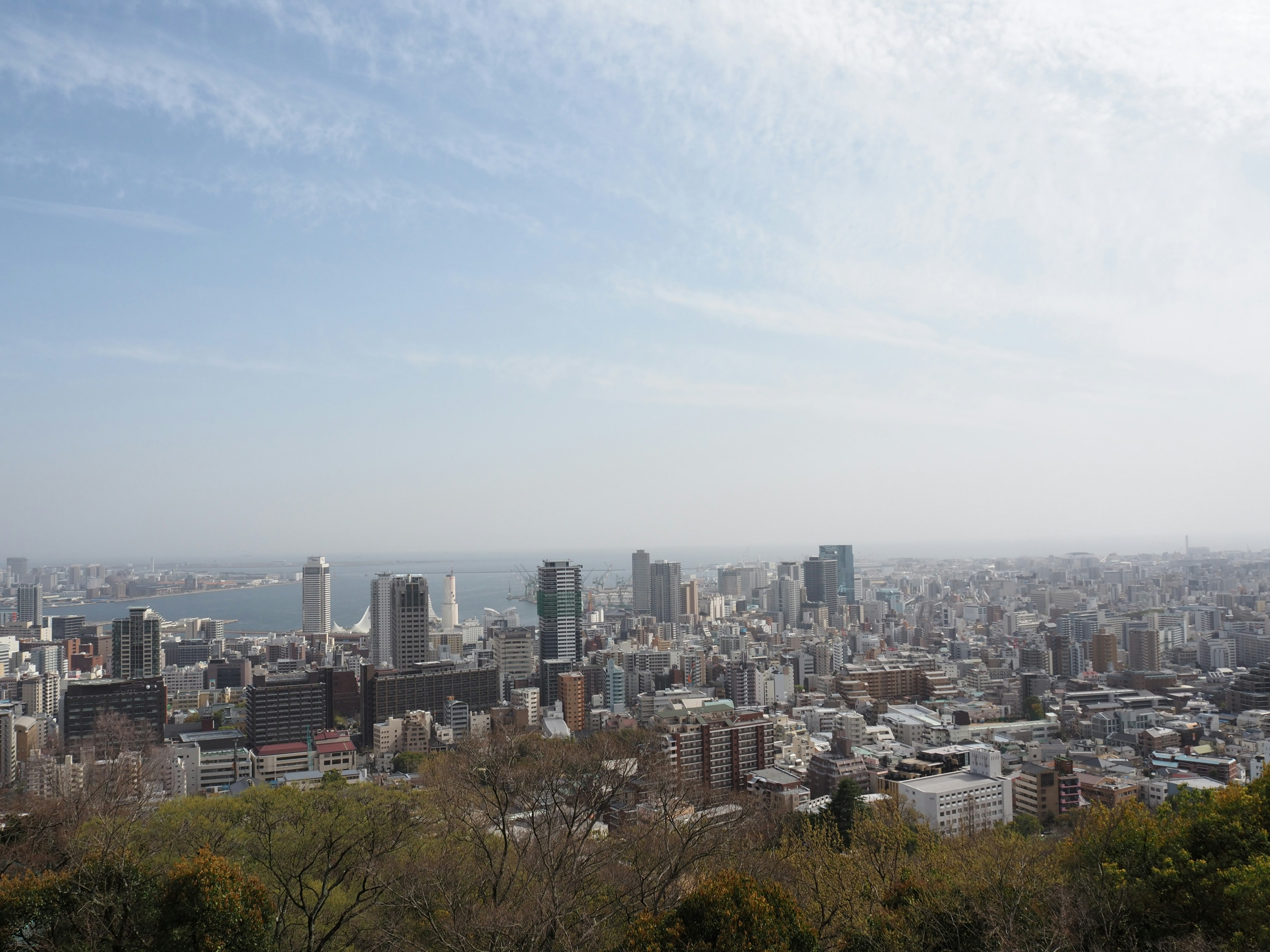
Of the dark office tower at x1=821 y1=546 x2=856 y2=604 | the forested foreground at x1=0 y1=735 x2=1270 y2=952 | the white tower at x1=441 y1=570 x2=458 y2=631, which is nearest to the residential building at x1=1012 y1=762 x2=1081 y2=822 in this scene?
the forested foreground at x1=0 y1=735 x2=1270 y2=952

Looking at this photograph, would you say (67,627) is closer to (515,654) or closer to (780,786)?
(515,654)

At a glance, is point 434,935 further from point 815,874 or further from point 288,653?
point 288,653

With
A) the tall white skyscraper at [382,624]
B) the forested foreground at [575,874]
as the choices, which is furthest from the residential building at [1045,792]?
the tall white skyscraper at [382,624]

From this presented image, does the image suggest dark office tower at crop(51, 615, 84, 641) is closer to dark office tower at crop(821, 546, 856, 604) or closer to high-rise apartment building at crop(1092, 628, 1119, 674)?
high-rise apartment building at crop(1092, 628, 1119, 674)

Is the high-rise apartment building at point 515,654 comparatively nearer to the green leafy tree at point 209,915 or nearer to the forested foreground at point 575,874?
the forested foreground at point 575,874

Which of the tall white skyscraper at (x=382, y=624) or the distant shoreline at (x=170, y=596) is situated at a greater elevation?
the tall white skyscraper at (x=382, y=624)

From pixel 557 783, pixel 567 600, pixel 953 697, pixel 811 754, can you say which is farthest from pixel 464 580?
pixel 557 783

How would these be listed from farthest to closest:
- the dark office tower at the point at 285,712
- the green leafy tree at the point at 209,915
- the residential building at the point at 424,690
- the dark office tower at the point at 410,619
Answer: the dark office tower at the point at 410,619 < the residential building at the point at 424,690 < the dark office tower at the point at 285,712 < the green leafy tree at the point at 209,915
